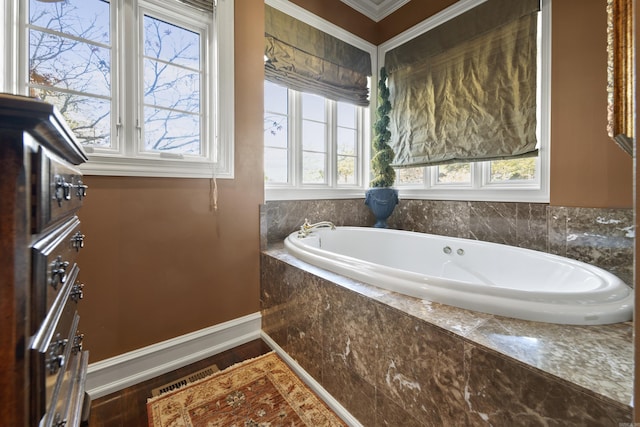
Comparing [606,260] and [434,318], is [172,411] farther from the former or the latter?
[606,260]

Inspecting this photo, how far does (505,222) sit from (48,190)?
96.9 inches

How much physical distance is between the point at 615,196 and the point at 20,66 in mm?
3196

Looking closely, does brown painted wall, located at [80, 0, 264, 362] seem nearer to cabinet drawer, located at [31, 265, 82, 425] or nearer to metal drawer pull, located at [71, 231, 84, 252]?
metal drawer pull, located at [71, 231, 84, 252]

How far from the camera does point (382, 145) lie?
2854 millimetres

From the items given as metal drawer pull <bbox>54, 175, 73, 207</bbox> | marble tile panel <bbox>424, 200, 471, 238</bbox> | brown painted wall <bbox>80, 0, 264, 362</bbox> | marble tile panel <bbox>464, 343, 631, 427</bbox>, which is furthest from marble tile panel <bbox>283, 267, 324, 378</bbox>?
marble tile panel <bbox>424, 200, 471, 238</bbox>

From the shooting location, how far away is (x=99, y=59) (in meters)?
1.49

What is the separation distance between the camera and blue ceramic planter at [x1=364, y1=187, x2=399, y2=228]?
8.85 ft

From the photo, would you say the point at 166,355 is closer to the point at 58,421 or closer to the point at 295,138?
the point at 58,421

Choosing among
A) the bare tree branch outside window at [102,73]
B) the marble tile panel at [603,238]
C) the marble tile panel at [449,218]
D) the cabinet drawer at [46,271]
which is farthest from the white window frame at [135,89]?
the marble tile panel at [603,238]

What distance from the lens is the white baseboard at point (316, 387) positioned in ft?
3.94

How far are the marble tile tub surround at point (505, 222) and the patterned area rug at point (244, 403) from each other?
86cm

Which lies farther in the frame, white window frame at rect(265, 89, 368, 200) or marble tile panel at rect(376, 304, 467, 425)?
white window frame at rect(265, 89, 368, 200)

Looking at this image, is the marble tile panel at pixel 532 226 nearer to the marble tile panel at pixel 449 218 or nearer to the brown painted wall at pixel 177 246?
the marble tile panel at pixel 449 218

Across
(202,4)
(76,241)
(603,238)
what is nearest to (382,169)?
(603,238)
